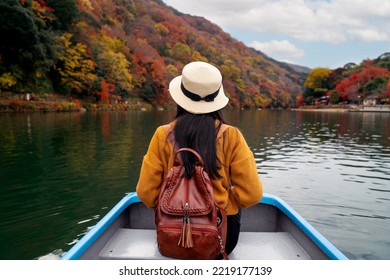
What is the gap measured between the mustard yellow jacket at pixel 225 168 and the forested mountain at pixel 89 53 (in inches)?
1206

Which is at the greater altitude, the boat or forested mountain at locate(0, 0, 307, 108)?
forested mountain at locate(0, 0, 307, 108)

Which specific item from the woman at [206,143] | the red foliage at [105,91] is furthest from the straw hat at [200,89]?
the red foliage at [105,91]

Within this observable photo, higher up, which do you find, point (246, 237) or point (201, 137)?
point (201, 137)

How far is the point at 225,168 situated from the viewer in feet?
7.03

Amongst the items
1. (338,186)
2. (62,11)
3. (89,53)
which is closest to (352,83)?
(89,53)

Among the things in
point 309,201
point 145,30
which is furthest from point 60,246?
point 145,30

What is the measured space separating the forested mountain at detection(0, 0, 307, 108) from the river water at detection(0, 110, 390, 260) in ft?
61.3

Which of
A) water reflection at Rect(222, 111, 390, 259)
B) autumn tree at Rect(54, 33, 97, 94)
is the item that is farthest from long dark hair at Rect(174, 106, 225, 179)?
autumn tree at Rect(54, 33, 97, 94)

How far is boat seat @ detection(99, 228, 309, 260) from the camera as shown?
9.09 ft

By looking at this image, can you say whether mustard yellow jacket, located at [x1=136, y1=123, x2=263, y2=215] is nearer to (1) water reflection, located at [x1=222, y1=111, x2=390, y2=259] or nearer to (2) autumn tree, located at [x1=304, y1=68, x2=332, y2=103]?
(1) water reflection, located at [x1=222, y1=111, x2=390, y2=259]

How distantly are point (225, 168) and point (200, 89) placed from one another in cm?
54

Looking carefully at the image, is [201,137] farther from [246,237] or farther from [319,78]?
[319,78]

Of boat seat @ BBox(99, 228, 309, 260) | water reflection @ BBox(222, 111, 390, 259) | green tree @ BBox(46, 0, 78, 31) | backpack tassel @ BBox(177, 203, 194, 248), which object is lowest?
water reflection @ BBox(222, 111, 390, 259)

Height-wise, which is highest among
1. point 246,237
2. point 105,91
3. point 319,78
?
point 319,78
